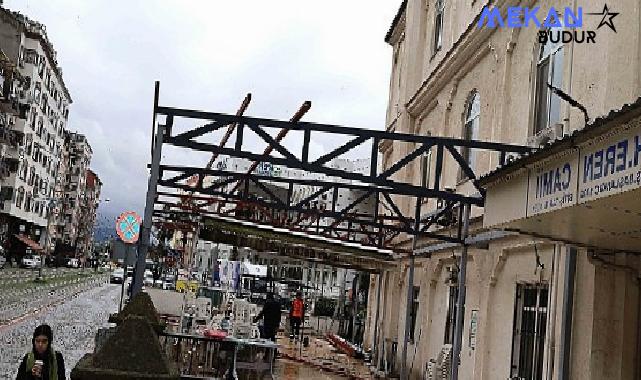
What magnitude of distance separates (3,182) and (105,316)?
38.4m

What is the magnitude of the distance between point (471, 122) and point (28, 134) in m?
60.7

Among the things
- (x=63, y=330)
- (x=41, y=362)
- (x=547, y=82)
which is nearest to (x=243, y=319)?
(x=63, y=330)

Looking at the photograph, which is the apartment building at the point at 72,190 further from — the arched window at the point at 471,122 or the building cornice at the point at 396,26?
the arched window at the point at 471,122

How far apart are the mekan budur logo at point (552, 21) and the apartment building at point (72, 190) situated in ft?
319

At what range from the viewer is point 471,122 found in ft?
51.7

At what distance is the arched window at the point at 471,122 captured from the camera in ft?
49.9

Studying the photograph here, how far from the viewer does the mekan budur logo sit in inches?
371

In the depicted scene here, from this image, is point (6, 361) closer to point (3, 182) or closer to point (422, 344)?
point (422, 344)

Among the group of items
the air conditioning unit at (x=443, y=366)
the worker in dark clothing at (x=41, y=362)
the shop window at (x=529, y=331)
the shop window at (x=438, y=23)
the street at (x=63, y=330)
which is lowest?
the street at (x=63, y=330)

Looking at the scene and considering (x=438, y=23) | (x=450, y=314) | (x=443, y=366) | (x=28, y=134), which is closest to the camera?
(x=443, y=366)

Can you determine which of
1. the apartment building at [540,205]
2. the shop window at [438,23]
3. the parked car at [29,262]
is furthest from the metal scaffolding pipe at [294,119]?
the parked car at [29,262]

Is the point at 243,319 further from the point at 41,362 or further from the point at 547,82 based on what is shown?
the point at 41,362

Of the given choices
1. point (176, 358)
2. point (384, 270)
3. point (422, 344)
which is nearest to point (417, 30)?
point (384, 270)

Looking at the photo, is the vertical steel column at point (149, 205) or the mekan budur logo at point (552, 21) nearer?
the mekan budur logo at point (552, 21)
